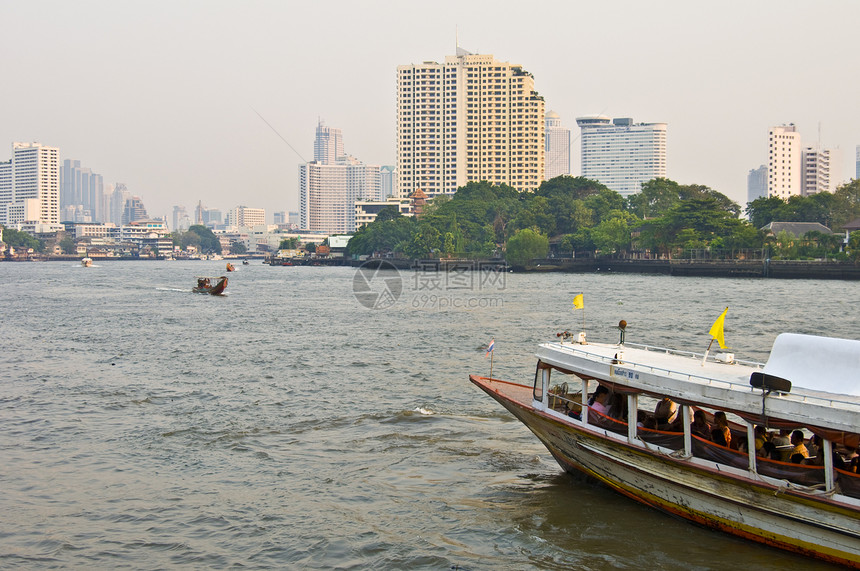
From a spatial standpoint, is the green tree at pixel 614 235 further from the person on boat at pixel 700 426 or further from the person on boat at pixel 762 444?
the person on boat at pixel 762 444

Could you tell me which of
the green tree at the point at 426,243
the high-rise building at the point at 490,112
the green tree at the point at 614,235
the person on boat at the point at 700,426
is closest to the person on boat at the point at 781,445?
the person on boat at the point at 700,426

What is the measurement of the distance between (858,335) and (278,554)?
1119 inches

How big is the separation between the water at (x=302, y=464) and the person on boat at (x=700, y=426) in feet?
4.51

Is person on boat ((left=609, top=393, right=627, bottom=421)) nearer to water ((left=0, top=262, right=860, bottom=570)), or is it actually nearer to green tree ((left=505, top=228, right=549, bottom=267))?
water ((left=0, top=262, right=860, bottom=570))

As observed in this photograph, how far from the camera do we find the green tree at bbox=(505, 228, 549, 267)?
10900 cm

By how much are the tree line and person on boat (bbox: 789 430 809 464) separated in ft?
243

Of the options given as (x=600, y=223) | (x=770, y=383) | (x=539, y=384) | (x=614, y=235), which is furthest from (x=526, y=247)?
(x=770, y=383)

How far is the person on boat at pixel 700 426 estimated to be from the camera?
10711 mm

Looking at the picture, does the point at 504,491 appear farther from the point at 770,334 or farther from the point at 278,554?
the point at 770,334

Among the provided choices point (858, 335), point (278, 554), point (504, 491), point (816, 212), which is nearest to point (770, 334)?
point (858, 335)

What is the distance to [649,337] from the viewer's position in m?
31.8

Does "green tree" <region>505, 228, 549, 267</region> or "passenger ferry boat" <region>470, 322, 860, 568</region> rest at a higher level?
"green tree" <region>505, 228, 549, 267</region>

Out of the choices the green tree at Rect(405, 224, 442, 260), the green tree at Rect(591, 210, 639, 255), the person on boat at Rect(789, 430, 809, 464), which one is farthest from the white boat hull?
the green tree at Rect(405, 224, 442, 260)

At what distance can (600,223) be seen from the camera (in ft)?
380
